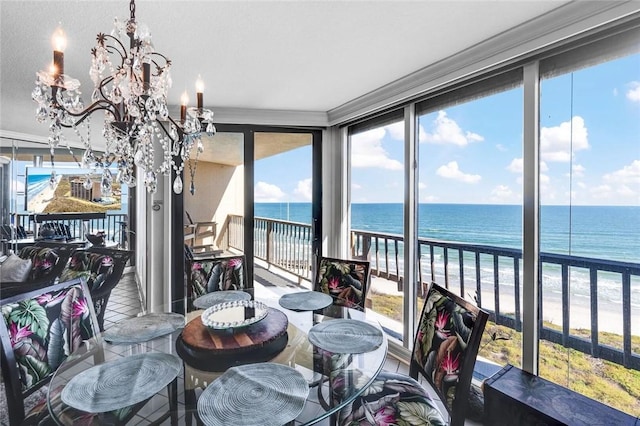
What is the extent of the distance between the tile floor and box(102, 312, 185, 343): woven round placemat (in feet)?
1.51

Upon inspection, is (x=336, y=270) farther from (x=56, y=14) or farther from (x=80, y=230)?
(x=80, y=230)

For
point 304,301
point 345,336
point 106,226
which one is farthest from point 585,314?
point 106,226

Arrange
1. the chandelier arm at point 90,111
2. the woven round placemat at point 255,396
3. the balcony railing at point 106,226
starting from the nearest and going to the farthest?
the woven round placemat at point 255,396 < the chandelier arm at point 90,111 < the balcony railing at point 106,226

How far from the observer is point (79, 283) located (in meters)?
1.70

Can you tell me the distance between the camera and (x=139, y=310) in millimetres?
3955

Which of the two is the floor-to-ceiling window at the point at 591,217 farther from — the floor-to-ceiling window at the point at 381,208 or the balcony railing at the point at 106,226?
the balcony railing at the point at 106,226

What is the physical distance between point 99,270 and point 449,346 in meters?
2.75

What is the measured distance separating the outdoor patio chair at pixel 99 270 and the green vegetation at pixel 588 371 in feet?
9.78

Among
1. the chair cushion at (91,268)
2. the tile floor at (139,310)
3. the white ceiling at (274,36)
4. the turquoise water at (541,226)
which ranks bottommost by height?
the tile floor at (139,310)

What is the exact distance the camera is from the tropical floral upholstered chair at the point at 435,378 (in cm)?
132

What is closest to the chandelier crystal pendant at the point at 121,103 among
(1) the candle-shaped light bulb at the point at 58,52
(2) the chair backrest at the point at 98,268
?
(1) the candle-shaped light bulb at the point at 58,52

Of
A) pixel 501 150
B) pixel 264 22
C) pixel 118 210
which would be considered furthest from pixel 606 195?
pixel 118 210

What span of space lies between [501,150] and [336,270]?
148 cm

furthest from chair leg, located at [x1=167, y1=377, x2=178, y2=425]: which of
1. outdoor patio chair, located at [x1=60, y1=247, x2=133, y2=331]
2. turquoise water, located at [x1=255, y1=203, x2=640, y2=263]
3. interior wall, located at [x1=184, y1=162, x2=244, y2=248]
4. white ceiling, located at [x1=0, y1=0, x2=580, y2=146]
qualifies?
interior wall, located at [x1=184, y1=162, x2=244, y2=248]
